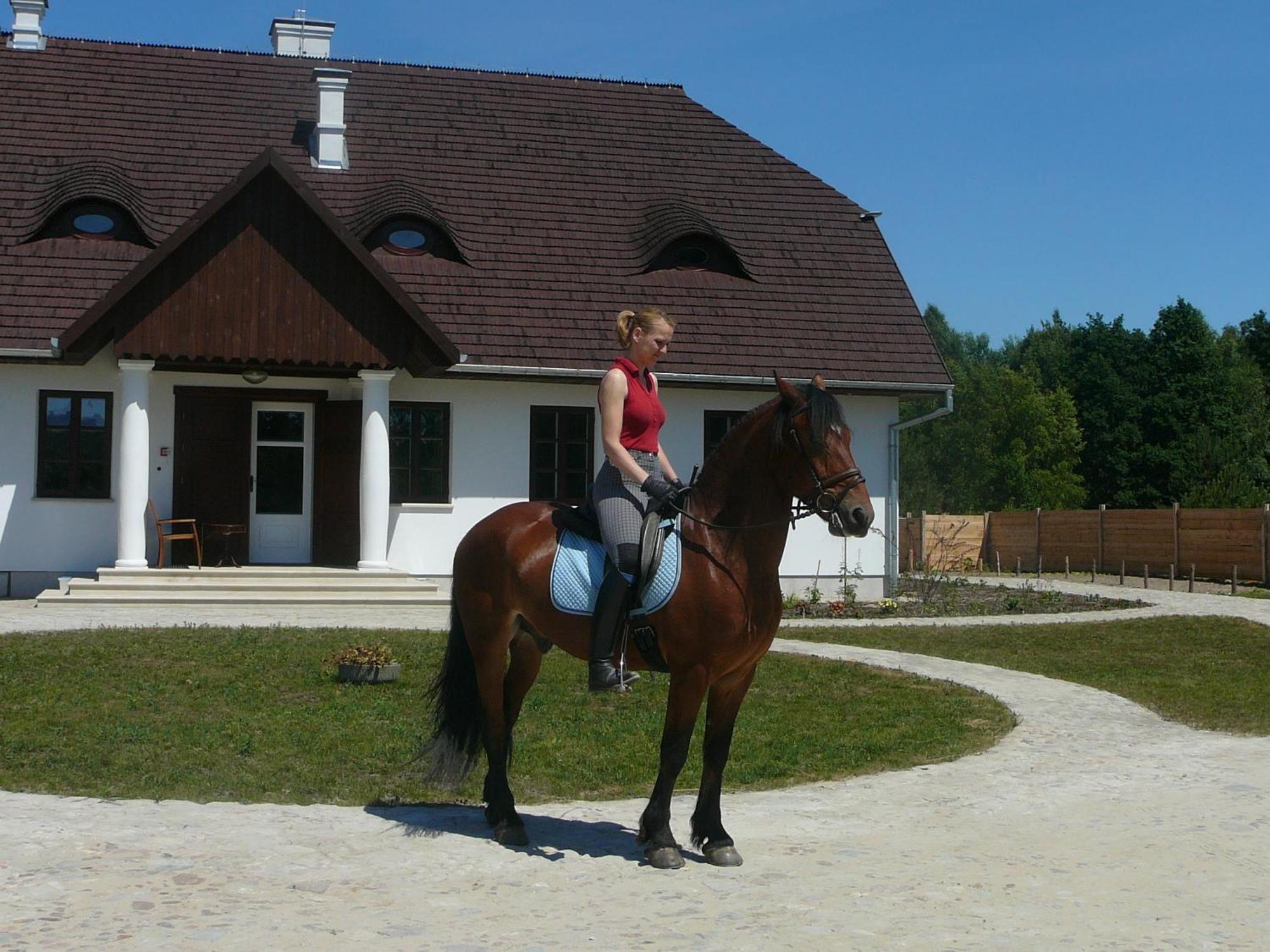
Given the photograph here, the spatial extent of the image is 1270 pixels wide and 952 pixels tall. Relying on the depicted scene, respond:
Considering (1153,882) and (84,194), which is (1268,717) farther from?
(84,194)

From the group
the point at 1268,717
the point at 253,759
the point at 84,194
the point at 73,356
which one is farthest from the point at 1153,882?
the point at 84,194

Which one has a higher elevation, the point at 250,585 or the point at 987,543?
the point at 987,543

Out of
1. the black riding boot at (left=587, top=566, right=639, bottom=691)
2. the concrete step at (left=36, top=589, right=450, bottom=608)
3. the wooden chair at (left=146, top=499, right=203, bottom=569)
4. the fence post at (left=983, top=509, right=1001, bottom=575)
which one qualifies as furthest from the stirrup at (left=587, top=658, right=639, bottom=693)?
the fence post at (left=983, top=509, right=1001, bottom=575)

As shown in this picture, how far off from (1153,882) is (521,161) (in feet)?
67.8

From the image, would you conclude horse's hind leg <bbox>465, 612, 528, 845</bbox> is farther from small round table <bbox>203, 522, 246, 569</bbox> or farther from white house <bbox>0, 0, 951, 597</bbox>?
small round table <bbox>203, 522, 246, 569</bbox>

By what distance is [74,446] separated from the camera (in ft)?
67.2

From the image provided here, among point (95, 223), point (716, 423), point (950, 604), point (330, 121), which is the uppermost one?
point (330, 121)

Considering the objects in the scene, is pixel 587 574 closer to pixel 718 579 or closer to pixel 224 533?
pixel 718 579

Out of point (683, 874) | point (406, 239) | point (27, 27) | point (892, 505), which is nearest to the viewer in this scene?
point (683, 874)

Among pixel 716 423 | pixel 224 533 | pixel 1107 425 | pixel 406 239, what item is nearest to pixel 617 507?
pixel 224 533

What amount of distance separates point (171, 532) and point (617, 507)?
1538cm

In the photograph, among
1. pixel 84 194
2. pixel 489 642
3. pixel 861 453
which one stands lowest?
pixel 489 642

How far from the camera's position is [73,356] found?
19016 millimetres

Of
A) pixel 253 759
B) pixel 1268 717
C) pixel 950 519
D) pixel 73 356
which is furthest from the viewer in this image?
pixel 950 519
